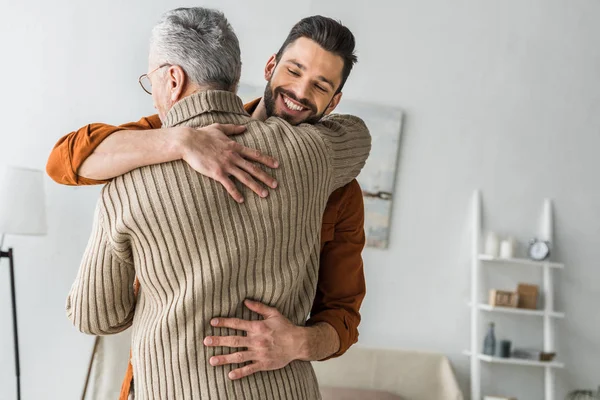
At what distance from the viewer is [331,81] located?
1576 millimetres

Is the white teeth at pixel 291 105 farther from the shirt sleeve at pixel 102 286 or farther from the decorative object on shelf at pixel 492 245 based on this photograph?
the decorative object on shelf at pixel 492 245

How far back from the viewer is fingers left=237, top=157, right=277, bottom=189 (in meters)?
1.22

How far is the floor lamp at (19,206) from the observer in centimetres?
366

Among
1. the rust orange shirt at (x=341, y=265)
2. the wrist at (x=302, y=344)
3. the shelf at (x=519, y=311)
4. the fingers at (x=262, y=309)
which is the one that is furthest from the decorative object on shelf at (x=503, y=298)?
the fingers at (x=262, y=309)

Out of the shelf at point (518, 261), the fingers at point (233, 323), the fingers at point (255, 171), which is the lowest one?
the shelf at point (518, 261)

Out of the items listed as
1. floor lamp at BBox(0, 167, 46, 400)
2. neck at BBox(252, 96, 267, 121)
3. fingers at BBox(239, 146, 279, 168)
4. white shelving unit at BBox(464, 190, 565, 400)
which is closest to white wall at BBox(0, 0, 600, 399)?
white shelving unit at BBox(464, 190, 565, 400)

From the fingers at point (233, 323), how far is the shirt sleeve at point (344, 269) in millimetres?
345

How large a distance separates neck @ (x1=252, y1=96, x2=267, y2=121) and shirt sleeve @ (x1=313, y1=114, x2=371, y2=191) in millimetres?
163

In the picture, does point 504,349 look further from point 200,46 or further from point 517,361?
point 200,46

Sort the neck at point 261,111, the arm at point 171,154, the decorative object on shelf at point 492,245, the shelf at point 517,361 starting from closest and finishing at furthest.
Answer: the arm at point 171,154, the neck at point 261,111, the shelf at point 517,361, the decorative object on shelf at point 492,245

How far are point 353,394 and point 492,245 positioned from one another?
4.36 feet

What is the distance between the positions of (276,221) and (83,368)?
133 inches

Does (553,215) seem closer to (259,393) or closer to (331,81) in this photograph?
(331,81)

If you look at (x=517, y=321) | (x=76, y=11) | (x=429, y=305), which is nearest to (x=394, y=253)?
(x=429, y=305)
